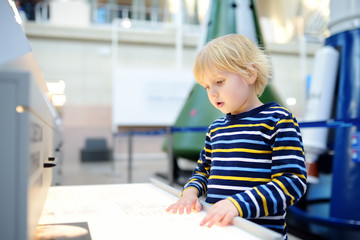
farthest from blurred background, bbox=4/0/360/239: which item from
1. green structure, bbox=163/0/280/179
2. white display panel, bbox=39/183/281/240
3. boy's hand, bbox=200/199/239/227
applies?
boy's hand, bbox=200/199/239/227

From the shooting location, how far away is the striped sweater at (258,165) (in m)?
0.64

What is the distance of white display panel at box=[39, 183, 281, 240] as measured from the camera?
48 centimetres

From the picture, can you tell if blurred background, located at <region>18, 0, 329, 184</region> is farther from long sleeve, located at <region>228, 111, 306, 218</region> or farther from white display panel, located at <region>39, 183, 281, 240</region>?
long sleeve, located at <region>228, 111, 306, 218</region>

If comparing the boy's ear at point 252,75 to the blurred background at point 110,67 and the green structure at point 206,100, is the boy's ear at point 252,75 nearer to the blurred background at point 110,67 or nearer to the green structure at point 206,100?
the green structure at point 206,100

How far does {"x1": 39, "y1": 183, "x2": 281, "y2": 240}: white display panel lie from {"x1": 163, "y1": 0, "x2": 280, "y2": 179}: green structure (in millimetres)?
2162

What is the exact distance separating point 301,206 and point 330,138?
537 millimetres

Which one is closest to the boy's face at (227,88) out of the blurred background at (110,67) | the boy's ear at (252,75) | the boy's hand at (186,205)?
the boy's ear at (252,75)

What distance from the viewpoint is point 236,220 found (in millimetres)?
533

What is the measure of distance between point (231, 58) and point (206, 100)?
2.43m

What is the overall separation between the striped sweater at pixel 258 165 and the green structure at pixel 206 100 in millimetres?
2171

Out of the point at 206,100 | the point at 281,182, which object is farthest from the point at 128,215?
the point at 206,100

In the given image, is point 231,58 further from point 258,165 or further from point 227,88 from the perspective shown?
point 258,165

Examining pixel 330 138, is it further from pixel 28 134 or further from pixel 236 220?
pixel 28 134

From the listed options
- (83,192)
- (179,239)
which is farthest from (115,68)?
(179,239)
